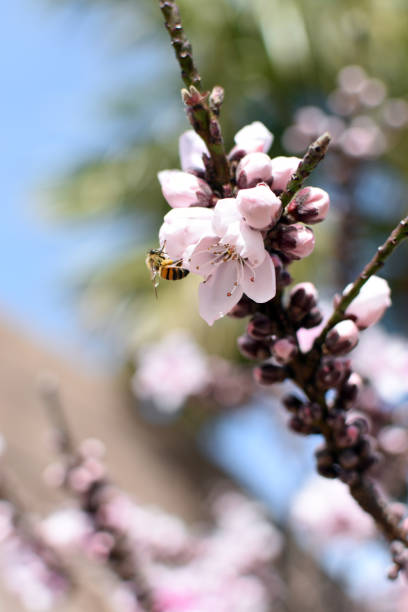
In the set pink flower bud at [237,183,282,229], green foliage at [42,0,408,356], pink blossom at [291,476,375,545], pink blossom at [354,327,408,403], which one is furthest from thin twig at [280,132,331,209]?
green foliage at [42,0,408,356]

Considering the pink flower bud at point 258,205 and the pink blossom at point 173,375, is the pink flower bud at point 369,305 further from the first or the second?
the pink blossom at point 173,375

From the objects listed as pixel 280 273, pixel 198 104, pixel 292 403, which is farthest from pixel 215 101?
pixel 292 403

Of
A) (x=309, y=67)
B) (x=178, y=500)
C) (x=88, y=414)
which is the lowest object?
(x=178, y=500)

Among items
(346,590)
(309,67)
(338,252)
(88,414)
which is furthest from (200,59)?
(346,590)

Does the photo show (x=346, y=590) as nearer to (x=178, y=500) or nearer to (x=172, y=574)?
(x=172, y=574)

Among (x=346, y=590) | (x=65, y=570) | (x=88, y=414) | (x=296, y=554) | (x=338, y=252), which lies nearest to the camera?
(x=65, y=570)

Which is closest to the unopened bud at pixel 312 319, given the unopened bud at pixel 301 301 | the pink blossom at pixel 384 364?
the unopened bud at pixel 301 301
